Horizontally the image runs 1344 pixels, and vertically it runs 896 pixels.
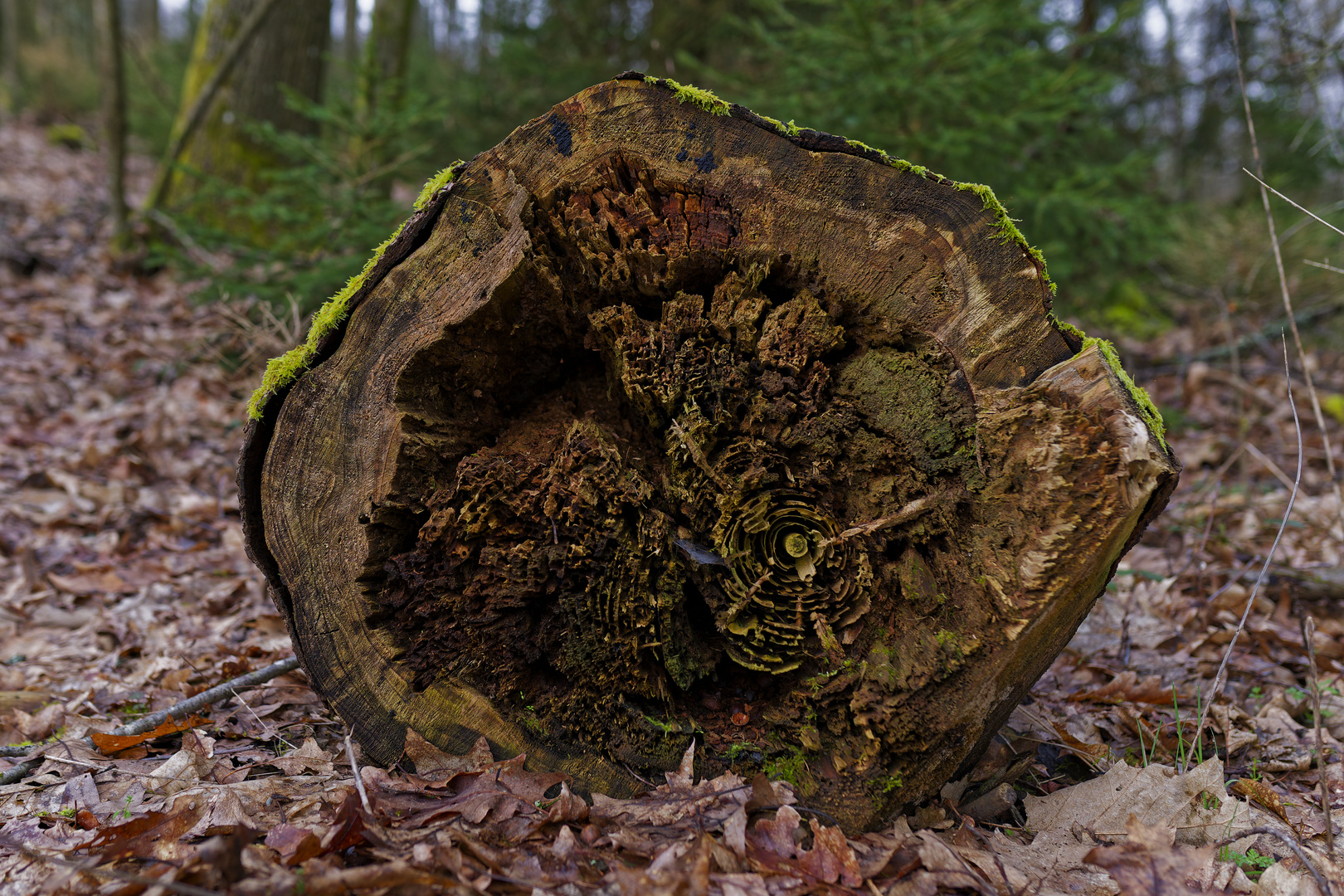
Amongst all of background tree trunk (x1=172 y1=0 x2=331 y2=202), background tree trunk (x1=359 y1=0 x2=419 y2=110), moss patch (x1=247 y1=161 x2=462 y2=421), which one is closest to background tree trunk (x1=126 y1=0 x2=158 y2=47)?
background tree trunk (x1=172 y1=0 x2=331 y2=202)

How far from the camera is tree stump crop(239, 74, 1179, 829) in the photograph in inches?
77.7

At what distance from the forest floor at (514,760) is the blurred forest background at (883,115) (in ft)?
4.54

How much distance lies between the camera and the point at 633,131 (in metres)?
2.06

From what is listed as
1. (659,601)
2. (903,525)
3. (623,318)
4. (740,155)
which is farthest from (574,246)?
(903,525)

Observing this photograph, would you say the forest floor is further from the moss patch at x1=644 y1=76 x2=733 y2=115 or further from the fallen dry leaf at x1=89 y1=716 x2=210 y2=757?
the moss patch at x1=644 y1=76 x2=733 y2=115

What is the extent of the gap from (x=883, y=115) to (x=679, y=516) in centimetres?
431

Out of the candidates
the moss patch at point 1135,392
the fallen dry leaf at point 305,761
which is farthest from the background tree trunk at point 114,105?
the moss patch at point 1135,392

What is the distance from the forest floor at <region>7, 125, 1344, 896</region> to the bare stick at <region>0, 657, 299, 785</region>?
37mm

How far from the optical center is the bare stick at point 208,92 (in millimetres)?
5406

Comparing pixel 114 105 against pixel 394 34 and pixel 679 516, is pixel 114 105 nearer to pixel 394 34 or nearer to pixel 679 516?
pixel 394 34

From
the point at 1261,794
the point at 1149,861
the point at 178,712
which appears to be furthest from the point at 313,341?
the point at 1261,794

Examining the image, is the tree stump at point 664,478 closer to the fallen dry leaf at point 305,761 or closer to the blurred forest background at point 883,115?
the fallen dry leaf at point 305,761

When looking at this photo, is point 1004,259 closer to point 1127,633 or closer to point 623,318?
point 623,318

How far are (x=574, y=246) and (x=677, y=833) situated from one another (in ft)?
5.39
